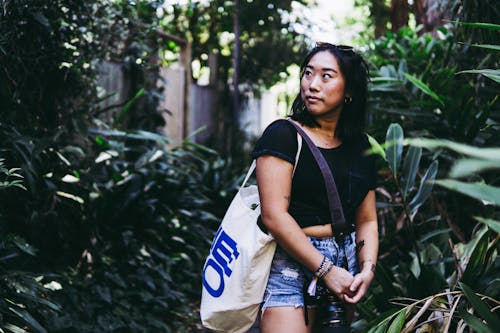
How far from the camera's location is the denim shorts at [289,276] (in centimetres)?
215

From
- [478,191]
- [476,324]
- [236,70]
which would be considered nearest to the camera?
[478,191]

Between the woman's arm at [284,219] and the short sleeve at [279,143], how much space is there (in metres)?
0.02

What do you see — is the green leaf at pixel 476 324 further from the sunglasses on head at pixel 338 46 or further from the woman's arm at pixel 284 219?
the sunglasses on head at pixel 338 46

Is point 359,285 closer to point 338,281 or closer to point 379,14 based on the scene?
point 338,281

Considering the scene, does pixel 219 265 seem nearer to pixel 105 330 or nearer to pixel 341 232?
pixel 341 232

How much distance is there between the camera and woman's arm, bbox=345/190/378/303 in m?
2.21

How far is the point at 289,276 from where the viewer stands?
2176mm

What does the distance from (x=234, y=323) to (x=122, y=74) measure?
547 centimetres

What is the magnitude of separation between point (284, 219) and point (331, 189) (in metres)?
0.21

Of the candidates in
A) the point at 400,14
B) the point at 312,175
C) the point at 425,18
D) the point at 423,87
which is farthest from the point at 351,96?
the point at 400,14

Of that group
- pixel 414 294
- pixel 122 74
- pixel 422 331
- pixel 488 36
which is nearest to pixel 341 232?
pixel 422 331

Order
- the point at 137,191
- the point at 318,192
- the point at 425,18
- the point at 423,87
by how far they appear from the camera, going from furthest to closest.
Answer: the point at 425,18 < the point at 137,191 < the point at 423,87 < the point at 318,192

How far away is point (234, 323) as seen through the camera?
2207 mm

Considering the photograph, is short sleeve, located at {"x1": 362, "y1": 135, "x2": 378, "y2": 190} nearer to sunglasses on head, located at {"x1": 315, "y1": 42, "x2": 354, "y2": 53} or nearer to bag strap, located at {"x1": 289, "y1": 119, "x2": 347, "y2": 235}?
bag strap, located at {"x1": 289, "y1": 119, "x2": 347, "y2": 235}
